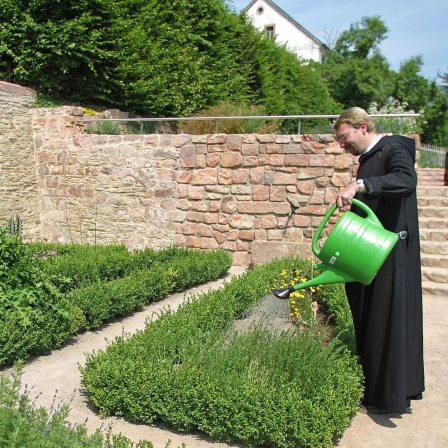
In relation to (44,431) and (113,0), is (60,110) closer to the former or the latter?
(113,0)

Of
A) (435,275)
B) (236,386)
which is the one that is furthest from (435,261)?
(236,386)

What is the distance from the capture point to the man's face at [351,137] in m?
3.00

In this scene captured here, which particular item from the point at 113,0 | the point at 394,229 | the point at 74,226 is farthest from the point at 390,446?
the point at 113,0

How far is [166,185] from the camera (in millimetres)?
8078

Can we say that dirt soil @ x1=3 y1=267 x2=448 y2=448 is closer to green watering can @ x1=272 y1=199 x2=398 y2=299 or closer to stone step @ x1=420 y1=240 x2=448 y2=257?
green watering can @ x1=272 y1=199 x2=398 y2=299

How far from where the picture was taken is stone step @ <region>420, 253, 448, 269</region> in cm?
674

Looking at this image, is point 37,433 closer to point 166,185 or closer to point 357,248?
point 357,248

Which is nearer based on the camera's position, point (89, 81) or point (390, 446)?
point (390, 446)

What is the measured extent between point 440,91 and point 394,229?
1556 inches

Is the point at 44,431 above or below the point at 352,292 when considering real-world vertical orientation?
below

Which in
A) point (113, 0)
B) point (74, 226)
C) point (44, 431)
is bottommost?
point (74, 226)

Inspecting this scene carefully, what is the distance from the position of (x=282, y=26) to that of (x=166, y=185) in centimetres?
3093

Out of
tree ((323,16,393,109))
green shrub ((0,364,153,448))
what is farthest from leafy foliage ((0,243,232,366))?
tree ((323,16,393,109))

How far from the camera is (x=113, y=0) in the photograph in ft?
33.2
